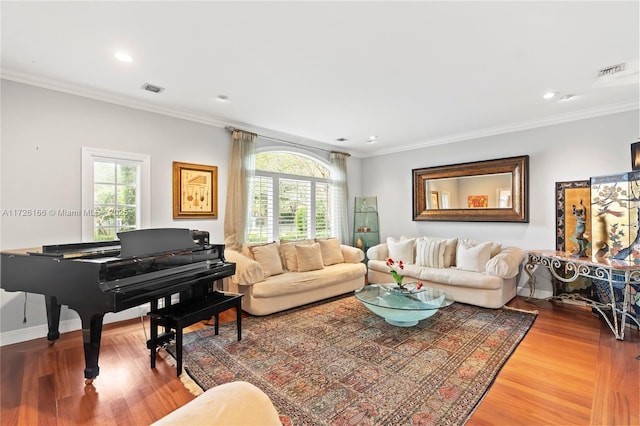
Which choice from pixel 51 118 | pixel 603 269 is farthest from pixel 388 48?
pixel 51 118

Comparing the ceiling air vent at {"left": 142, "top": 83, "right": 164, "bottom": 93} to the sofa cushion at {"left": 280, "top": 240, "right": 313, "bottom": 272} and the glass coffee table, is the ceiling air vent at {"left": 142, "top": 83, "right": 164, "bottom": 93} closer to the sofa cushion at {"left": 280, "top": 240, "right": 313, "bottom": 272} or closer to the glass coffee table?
the sofa cushion at {"left": 280, "top": 240, "right": 313, "bottom": 272}

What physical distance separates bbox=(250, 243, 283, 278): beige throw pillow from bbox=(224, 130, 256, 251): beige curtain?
17.0 inches

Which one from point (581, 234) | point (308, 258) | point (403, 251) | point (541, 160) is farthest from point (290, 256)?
point (541, 160)

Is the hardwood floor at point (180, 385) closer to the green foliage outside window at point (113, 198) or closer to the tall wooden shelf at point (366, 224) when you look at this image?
the green foliage outside window at point (113, 198)

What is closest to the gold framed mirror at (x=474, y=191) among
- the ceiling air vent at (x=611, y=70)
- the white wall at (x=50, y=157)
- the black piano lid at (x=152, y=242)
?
the ceiling air vent at (x=611, y=70)

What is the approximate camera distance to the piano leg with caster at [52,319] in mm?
2881

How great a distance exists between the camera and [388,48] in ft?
8.19

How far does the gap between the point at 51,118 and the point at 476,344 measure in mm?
4857

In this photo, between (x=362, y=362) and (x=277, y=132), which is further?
(x=277, y=132)

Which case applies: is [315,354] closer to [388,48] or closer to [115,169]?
[388,48]

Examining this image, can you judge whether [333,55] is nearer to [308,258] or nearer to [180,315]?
[180,315]

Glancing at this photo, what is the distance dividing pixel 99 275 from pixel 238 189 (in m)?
2.54

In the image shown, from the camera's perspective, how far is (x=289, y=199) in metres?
5.41

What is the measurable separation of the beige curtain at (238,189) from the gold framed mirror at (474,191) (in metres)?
3.15
